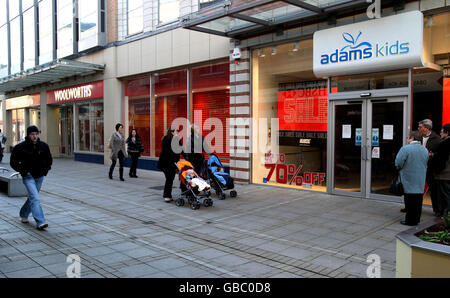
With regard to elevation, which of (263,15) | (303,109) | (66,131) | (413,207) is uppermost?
(263,15)

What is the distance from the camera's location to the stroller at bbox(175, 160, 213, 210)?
8.14 meters

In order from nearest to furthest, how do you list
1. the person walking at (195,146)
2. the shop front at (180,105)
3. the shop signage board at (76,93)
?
the person walking at (195,146)
the shop front at (180,105)
the shop signage board at (76,93)

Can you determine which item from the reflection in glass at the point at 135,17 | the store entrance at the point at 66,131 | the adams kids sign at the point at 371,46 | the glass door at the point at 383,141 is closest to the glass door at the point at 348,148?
the glass door at the point at 383,141

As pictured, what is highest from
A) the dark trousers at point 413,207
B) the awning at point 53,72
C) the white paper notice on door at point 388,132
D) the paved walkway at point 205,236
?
the awning at point 53,72

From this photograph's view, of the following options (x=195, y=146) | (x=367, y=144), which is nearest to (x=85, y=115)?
(x=195, y=146)

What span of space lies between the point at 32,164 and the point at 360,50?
7.39 meters

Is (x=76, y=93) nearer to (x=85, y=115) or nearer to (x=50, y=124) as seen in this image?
(x=85, y=115)

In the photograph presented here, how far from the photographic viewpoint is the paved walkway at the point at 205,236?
185 inches

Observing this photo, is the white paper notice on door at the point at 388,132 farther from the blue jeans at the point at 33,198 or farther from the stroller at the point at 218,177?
the blue jeans at the point at 33,198

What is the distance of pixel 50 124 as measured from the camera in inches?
936

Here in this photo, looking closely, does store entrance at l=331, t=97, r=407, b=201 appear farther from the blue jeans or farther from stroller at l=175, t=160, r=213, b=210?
the blue jeans

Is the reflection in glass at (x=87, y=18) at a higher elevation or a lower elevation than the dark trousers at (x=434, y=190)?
higher
